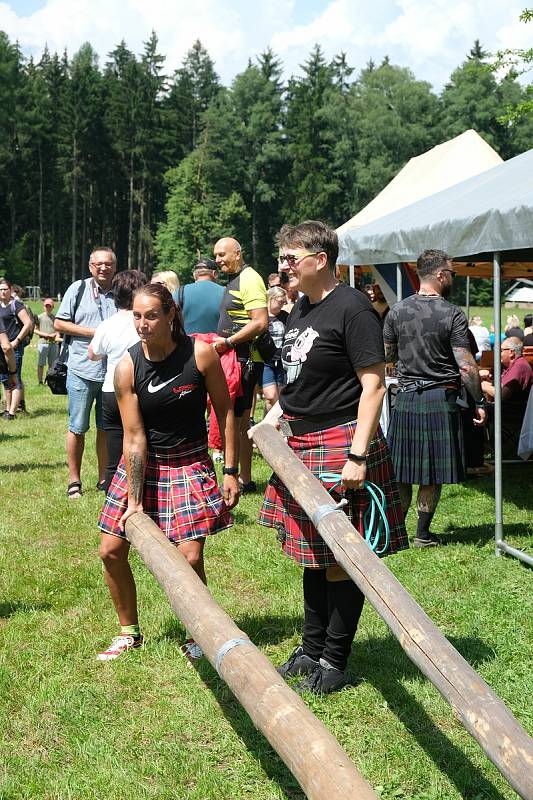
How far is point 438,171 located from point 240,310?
758cm

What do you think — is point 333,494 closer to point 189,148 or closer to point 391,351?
point 391,351

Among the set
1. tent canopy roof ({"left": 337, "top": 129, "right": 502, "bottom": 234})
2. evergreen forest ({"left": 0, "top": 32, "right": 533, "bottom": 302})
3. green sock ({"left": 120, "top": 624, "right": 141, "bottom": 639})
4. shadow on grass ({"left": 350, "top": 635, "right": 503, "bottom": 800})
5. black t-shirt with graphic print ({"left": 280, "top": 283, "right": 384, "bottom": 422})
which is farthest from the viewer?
evergreen forest ({"left": 0, "top": 32, "right": 533, "bottom": 302})

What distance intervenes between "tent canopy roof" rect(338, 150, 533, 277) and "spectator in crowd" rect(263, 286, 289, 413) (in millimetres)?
902

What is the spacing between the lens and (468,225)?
19.7 ft

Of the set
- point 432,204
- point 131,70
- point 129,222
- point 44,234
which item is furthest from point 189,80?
point 432,204

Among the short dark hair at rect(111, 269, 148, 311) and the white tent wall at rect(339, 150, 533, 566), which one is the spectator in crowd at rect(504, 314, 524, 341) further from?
the short dark hair at rect(111, 269, 148, 311)

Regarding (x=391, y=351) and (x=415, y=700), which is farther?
(x=391, y=351)

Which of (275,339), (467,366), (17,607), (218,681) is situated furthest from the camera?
(275,339)

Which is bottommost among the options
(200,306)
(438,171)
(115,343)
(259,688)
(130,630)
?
(130,630)

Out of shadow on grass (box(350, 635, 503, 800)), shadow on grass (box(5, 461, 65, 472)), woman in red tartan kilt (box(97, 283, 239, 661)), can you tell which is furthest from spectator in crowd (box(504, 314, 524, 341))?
woman in red tartan kilt (box(97, 283, 239, 661))

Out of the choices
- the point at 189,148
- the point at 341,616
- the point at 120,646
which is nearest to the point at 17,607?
the point at 120,646

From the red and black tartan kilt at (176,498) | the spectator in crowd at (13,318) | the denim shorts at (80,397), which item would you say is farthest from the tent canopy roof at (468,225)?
the spectator in crowd at (13,318)

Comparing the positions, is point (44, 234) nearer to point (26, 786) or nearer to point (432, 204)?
point (432, 204)

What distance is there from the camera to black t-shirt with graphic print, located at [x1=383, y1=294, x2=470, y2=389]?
580 cm
